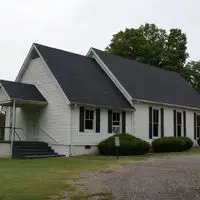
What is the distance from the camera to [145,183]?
1258 cm

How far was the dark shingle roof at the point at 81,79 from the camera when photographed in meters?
25.6

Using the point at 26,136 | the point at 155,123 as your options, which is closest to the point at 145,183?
the point at 26,136

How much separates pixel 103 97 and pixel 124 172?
11764mm

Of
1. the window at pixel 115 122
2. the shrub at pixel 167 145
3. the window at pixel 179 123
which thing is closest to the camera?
the window at pixel 115 122

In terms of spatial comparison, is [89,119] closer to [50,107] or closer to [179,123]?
[50,107]

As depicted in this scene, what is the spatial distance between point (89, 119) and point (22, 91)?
438cm

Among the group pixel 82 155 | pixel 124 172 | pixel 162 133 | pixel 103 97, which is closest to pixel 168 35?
pixel 162 133

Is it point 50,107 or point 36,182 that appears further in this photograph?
point 50,107

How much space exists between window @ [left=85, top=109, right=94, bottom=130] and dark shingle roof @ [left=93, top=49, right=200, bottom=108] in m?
3.72

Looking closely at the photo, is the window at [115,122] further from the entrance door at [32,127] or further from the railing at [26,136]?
the entrance door at [32,127]

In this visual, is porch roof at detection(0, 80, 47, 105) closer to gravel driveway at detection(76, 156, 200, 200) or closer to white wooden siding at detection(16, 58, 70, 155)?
white wooden siding at detection(16, 58, 70, 155)

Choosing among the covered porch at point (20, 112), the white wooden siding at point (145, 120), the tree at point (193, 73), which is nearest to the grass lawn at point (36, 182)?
the covered porch at point (20, 112)

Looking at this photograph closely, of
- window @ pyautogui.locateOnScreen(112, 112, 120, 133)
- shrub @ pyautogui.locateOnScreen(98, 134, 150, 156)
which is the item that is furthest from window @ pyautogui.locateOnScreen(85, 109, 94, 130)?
window @ pyautogui.locateOnScreen(112, 112, 120, 133)

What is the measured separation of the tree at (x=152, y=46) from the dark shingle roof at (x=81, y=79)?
68.1 ft
